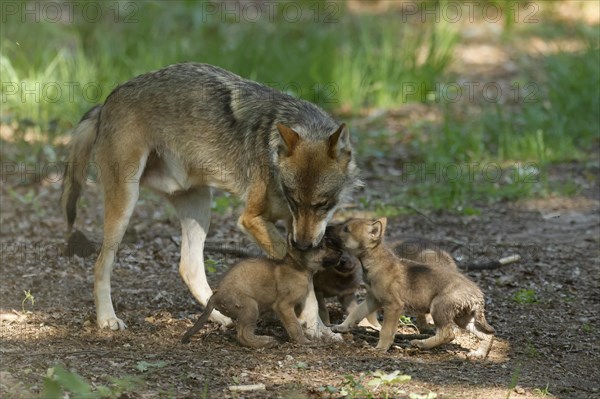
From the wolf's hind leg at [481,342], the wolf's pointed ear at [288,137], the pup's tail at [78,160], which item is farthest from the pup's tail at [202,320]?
the pup's tail at [78,160]

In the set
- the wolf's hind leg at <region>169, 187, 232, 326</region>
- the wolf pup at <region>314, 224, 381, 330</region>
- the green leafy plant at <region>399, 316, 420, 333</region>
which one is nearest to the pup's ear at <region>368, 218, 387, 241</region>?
the wolf pup at <region>314, 224, 381, 330</region>

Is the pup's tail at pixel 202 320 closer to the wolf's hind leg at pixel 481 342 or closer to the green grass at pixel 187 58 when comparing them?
the wolf's hind leg at pixel 481 342

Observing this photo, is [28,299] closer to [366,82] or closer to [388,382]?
[388,382]

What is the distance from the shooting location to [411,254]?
715 cm

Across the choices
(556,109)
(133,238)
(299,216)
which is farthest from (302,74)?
(299,216)

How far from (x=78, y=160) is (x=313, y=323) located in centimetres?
249

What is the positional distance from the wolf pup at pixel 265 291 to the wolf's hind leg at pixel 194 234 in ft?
3.17

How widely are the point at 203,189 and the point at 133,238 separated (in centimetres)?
171

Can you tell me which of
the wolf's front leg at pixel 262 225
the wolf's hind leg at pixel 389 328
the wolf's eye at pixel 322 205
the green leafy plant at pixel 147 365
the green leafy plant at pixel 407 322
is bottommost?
the green leafy plant at pixel 407 322

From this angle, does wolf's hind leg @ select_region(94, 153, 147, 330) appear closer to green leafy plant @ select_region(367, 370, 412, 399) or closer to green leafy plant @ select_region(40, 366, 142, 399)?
green leafy plant @ select_region(40, 366, 142, 399)

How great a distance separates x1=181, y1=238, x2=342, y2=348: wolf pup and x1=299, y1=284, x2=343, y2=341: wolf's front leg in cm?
11

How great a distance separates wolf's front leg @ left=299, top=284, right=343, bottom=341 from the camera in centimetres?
644

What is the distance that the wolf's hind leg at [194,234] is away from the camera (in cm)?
729

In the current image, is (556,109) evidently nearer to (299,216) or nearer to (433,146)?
(433,146)
